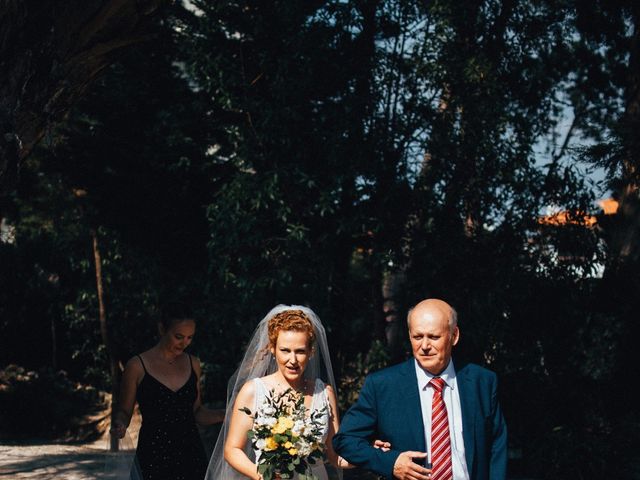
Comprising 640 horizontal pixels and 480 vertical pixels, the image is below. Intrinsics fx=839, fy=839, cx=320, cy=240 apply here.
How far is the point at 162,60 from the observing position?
12203 mm

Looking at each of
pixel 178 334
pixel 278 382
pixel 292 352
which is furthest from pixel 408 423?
pixel 178 334

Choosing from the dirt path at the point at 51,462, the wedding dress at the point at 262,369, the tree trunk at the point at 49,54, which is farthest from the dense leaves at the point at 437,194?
the wedding dress at the point at 262,369

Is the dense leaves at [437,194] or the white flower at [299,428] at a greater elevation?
the dense leaves at [437,194]

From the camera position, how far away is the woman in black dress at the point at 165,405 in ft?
17.5

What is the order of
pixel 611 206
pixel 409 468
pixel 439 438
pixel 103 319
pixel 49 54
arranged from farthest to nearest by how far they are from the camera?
pixel 611 206
pixel 103 319
pixel 49 54
pixel 439 438
pixel 409 468

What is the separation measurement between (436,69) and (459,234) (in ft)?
6.04

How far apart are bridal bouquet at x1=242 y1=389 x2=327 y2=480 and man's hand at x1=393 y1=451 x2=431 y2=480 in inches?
22.0

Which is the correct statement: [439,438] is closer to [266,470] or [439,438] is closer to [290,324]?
[266,470]

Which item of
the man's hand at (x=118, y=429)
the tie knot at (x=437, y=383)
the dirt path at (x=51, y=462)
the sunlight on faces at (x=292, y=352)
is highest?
the sunlight on faces at (x=292, y=352)

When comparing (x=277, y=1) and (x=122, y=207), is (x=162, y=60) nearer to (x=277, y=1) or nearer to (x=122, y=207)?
(x=122, y=207)

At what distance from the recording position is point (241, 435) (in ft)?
14.1

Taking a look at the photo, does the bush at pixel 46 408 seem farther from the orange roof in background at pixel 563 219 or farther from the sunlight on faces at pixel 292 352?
the sunlight on faces at pixel 292 352

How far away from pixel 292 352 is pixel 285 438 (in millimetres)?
488

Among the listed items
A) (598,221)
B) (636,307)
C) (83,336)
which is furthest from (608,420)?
(83,336)
